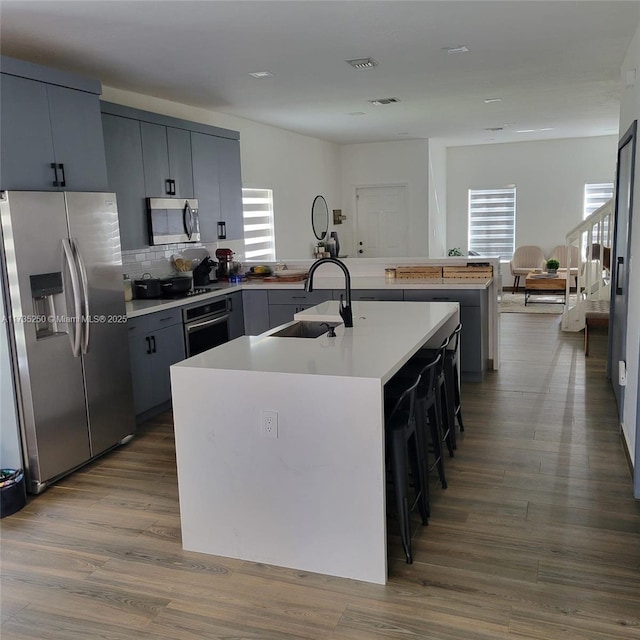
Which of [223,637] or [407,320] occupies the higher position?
[407,320]

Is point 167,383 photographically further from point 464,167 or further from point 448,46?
point 464,167

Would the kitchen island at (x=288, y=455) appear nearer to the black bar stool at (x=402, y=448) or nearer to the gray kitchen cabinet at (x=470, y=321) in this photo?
the black bar stool at (x=402, y=448)

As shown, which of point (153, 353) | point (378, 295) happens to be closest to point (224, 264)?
point (378, 295)

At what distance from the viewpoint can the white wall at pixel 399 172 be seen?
9922mm

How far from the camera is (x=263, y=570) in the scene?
9.01 feet

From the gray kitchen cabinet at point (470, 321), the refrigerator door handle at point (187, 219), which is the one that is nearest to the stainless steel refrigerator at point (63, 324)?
the refrigerator door handle at point (187, 219)

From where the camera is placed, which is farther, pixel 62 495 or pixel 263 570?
pixel 62 495

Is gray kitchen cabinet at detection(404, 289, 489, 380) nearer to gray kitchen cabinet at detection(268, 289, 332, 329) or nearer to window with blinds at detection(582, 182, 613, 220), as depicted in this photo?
gray kitchen cabinet at detection(268, 289, 332, 329)

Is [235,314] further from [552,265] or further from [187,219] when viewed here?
[552,265]

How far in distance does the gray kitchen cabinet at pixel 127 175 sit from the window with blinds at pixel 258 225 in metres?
2.13

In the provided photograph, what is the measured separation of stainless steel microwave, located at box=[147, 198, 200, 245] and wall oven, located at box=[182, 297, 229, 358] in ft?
2.09

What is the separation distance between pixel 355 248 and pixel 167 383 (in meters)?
6.04

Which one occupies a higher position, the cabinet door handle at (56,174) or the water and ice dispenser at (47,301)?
the cabinet door handle at (56,174)

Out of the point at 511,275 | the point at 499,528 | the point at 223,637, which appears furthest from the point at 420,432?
the point at 511,275
